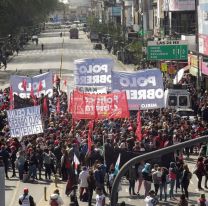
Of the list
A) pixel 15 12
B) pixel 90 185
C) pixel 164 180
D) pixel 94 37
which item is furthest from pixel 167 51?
pixel 94 37

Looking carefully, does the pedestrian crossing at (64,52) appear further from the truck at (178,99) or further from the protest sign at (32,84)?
the protest sign at (32,84)

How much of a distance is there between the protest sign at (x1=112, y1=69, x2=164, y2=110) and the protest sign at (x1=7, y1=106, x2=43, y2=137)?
481cm

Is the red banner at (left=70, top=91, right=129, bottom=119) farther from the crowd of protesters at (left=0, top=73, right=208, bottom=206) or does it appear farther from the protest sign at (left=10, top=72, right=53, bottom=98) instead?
the protest sign at (left=10, top=72, right=53, bottom=98)

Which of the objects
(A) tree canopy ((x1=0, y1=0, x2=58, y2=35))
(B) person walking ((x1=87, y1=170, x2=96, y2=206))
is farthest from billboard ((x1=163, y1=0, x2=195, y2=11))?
(B) person walking ((x1=87, y1=170, x2=96, y2=206))

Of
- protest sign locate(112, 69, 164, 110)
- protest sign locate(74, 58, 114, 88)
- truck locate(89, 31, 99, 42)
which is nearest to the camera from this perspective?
protest sign locate(112, 69, 164, 110)

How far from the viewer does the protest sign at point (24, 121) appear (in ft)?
91.6

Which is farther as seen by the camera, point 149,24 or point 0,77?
point 149,24

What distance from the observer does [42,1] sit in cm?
13012

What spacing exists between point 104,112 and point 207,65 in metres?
23.8

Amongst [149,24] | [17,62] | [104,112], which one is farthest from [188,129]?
[149,24]

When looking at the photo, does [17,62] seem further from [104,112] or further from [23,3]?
[104,112]

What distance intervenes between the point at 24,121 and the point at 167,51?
97.0 ft

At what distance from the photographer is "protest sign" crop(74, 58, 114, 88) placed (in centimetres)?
3603

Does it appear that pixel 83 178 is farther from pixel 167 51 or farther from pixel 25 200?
pixel 167 51
